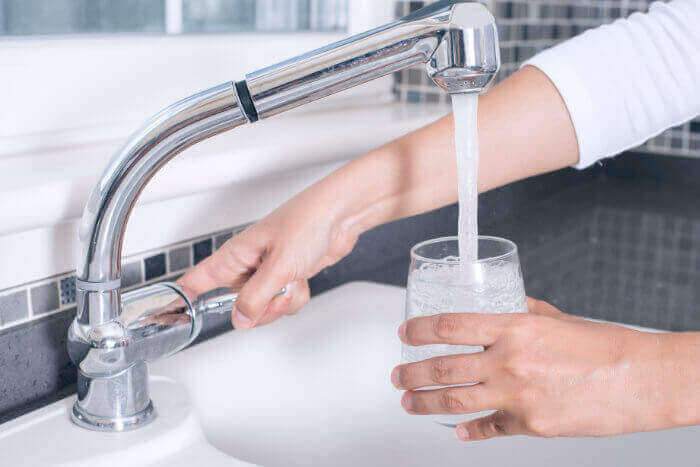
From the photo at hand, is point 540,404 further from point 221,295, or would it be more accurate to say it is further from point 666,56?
point 666,56

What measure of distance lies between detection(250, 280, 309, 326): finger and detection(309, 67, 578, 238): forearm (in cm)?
8

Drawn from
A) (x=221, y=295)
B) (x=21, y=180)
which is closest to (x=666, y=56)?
(x=221, y=295)

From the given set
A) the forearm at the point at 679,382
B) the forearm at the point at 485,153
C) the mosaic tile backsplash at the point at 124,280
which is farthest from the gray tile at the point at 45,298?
the forearm at the point at 679,382

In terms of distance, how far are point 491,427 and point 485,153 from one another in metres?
0.31

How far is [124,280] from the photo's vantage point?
68 centimetres

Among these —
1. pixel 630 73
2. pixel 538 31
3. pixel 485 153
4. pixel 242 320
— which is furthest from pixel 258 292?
pixel 538 31

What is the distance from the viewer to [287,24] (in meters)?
1.07

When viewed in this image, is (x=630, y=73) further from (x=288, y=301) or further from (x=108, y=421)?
(x=108, y=421)

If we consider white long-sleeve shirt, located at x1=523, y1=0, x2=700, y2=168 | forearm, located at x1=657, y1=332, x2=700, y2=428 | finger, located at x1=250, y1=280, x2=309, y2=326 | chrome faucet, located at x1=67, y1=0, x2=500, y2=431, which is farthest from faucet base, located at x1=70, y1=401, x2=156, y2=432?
white long-sleeve shirt, located at x1=523, y1=0, x2=700, y2=168

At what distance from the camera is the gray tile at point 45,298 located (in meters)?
0.62

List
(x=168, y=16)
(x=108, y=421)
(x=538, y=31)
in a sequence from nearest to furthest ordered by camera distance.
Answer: (x=108, y=421)
(x=168, y=16)
(x=538, y=31)

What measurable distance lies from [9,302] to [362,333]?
0.35m

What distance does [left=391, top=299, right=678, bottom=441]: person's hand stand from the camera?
0.48 meters

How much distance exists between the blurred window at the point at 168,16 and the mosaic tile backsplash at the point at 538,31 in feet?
0.40
